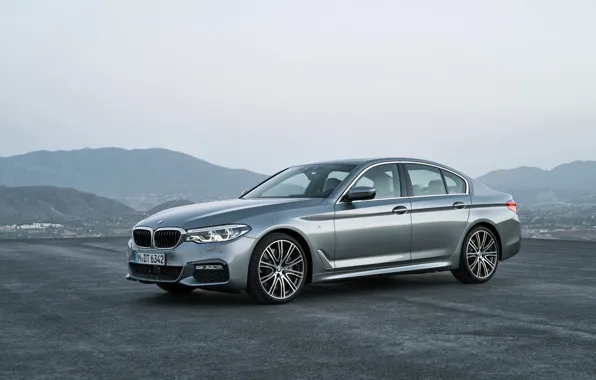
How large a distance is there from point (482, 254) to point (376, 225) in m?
2.08

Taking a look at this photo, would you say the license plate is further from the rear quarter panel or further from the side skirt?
the rear quarter panel

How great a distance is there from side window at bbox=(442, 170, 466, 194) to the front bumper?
3.41m

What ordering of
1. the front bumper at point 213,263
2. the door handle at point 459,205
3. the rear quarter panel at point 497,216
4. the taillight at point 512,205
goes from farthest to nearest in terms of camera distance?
the taillight at point 512,205, the rear quarter panel at point 497,216, the door handle at point 459,205, the front bumper at point 213,263

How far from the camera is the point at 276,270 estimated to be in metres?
8.80

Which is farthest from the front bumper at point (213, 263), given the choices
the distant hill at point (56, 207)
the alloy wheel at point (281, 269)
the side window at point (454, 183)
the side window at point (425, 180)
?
the distant hill at point (56, 207)

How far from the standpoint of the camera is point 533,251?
1806 cm

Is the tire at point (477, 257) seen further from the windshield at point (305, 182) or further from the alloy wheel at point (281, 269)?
the alloy wheel at point (281, 269)

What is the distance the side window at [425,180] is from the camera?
34.2ft

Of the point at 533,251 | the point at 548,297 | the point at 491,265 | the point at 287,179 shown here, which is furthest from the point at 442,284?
the point at 533,251

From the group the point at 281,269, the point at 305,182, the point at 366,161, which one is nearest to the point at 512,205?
the point at 366,161

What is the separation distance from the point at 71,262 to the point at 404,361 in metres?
11.2

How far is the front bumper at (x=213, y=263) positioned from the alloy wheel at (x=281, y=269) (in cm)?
24

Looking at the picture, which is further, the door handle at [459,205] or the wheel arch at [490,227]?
the wheel arch at [490,227]

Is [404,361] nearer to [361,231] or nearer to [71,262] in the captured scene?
[361,231]
